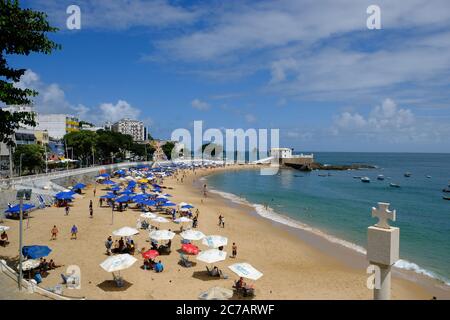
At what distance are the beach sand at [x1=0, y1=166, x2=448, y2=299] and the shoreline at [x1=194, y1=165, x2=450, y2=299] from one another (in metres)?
0.48

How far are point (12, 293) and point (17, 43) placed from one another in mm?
7793

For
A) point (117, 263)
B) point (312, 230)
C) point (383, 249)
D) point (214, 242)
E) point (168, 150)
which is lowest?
point (312, 230)

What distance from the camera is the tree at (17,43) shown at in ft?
37.9

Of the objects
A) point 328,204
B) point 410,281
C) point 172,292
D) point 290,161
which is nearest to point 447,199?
point 328,204

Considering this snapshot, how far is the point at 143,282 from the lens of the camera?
16.0m

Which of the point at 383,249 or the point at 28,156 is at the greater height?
the point at 383,249

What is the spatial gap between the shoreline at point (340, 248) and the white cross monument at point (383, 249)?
14.1m

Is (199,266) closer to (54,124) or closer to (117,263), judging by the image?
(117,263)

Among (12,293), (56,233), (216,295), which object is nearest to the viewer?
(12,293)

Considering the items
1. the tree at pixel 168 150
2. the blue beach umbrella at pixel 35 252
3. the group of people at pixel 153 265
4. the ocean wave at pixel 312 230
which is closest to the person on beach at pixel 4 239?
the blue beach umbrella at pixel 35 252

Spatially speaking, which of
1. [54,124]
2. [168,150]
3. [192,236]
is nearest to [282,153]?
[168,150]

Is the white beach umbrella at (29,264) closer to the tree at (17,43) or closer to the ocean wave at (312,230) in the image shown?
the tree at (17,43)

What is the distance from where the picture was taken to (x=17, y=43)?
1203cm
